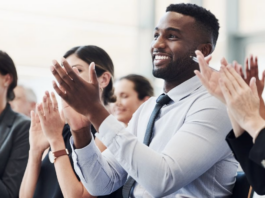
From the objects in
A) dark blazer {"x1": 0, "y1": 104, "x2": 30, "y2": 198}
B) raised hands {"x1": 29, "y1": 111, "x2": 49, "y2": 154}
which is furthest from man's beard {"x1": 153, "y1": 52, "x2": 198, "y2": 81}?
dark blazer {"x1": 0, "y1": 104, "x2": 30, "y2": 198}

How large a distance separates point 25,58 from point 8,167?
3.09m

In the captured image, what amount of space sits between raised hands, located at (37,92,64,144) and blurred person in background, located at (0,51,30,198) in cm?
48

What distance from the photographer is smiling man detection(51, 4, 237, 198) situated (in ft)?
5.45

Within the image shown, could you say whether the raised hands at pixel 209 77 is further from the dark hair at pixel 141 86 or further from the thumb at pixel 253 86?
the dark hair at pixel 141 86

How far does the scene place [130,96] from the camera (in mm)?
3750

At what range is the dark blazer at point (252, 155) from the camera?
4.72 ft

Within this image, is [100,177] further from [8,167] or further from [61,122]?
[8,167]

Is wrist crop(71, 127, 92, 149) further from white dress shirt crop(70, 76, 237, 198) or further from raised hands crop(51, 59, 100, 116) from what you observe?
raised hands crop(51, 59, 100, 116)

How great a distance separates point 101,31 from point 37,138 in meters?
3.69

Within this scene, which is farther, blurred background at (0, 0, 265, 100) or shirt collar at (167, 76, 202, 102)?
blurred background at (0, 0, 265, 100)

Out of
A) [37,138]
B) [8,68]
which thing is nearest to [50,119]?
[37,138]

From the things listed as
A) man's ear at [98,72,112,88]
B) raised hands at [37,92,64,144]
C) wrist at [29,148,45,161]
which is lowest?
wrist at [29,148,45,161]

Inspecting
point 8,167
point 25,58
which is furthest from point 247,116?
point 25,58

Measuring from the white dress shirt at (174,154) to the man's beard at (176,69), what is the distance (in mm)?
50
